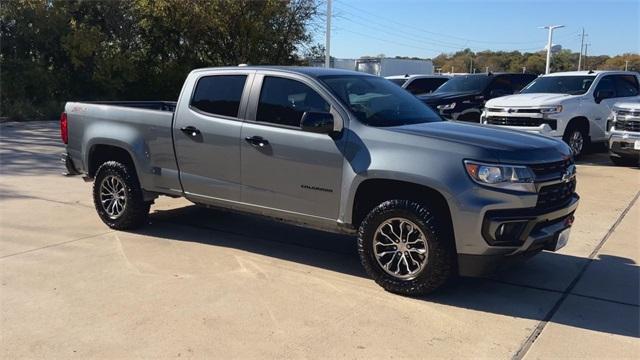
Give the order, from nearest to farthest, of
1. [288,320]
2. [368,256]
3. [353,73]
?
[288,320], [368,256], [353,73]

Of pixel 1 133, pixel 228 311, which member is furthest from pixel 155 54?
pixel 228 311

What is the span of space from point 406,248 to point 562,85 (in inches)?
394

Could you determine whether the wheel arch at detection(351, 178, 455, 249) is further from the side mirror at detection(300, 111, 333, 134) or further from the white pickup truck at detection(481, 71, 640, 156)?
the white pickup truck at detection(481, 71, 640, 156)

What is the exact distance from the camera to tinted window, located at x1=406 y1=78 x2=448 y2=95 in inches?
691

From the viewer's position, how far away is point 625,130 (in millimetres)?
10898

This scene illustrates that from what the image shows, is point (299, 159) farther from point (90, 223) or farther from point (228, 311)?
point (90, 223)

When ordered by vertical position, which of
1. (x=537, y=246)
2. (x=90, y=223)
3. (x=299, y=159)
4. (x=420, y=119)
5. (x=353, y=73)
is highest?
(x=353, y=73)

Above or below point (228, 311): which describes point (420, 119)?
above

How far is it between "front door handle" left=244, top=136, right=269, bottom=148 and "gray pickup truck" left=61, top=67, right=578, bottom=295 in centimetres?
1

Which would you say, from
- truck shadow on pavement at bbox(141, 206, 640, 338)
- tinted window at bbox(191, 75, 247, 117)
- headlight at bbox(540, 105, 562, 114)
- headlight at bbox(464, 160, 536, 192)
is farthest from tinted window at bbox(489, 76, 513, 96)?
headlight at bbox(464, 160, 536, 192)

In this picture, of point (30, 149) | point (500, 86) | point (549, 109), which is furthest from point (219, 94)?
point (500, 86)

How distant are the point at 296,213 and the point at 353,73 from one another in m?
1.59

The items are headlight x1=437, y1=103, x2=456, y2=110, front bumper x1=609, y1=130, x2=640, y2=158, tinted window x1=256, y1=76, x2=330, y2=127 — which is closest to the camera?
tinted window x1=256, y1=76, x2=330, y2=127

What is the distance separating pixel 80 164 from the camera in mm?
7008
